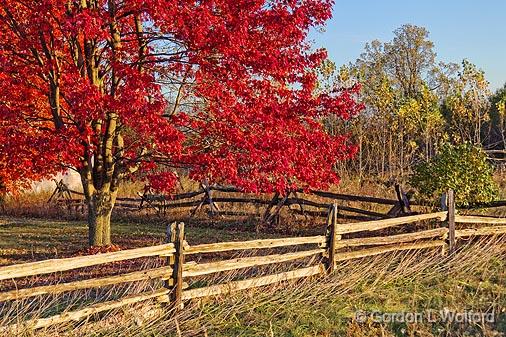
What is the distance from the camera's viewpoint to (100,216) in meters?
12.1

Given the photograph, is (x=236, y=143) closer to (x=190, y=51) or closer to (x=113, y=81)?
(x=190, y=51)

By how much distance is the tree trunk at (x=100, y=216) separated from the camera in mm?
11961

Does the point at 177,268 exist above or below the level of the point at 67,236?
above

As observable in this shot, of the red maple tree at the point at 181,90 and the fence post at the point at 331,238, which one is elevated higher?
the red maple tree at the point at 181,90

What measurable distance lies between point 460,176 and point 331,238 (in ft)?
17.0

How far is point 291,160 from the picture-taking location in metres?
10.2

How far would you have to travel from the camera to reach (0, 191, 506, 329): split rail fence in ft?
19.4

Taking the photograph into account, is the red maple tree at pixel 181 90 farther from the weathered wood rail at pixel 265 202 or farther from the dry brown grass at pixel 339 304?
the weathered wood rail at pixel 265 202

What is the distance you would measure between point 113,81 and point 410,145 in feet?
51.9

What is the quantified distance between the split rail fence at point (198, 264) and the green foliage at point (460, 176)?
1.88 m

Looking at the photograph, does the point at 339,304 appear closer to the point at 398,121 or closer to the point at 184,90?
the point at 184,90

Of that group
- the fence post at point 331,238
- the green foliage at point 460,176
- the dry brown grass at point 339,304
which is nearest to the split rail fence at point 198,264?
the fence post at point 331,238

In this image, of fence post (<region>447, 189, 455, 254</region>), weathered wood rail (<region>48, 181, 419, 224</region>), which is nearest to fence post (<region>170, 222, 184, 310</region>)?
fence post (<region>447, 189, 455, 254</region>)
